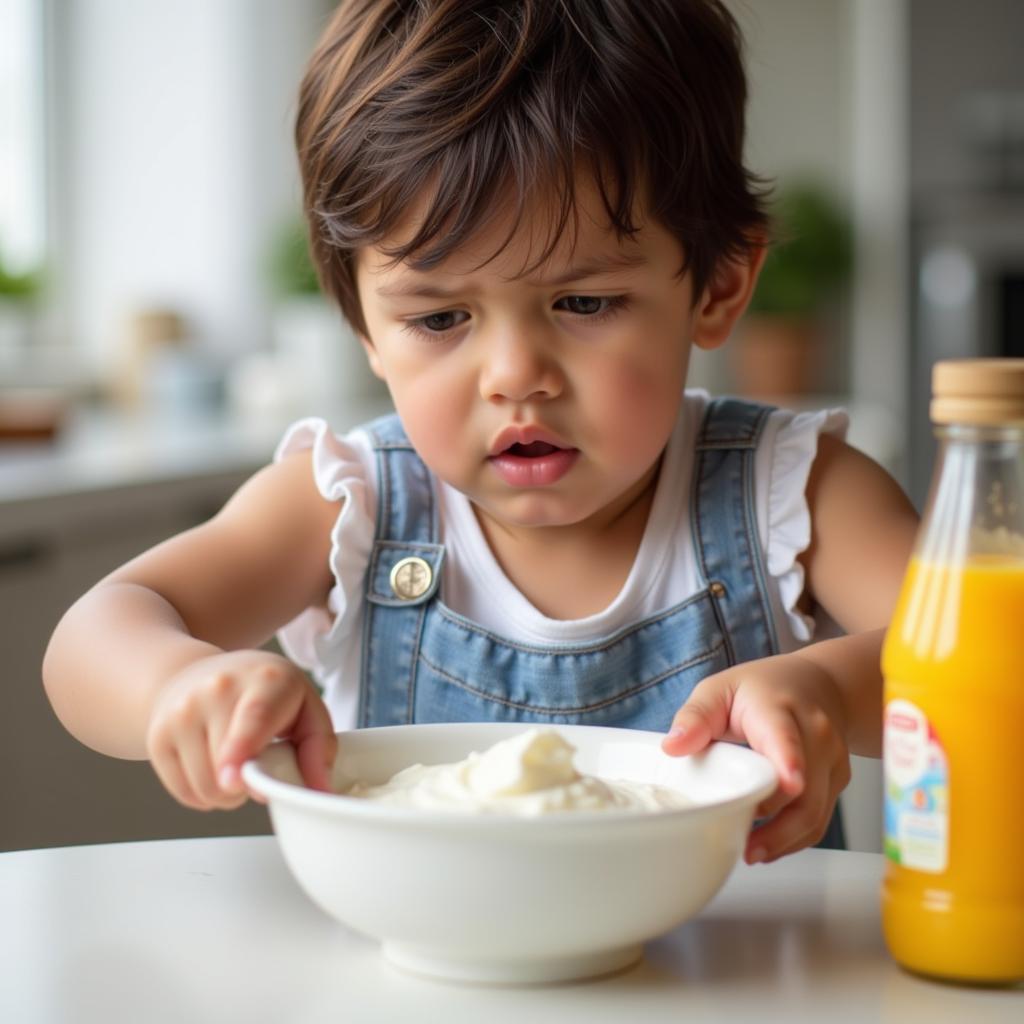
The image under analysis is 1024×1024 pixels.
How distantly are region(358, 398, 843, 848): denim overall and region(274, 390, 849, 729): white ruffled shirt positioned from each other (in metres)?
0.01

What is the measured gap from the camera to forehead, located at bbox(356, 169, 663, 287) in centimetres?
94

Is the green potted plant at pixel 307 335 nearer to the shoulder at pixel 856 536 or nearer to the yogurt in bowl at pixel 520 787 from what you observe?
the shoulder at pixel 856 536

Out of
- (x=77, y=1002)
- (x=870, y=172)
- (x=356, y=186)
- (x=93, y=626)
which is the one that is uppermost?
(x=870, y=172)

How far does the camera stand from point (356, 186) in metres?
1.02

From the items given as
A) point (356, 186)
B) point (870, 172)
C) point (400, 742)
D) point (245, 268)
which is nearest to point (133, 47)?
point (245, 268)

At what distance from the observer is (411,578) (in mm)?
1176

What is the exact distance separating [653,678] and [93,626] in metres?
0.45

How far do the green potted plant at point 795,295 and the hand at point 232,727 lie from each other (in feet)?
11.8

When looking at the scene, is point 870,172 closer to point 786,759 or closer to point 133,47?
point 133,47

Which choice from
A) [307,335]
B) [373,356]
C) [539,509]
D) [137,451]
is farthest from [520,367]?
[307,335]

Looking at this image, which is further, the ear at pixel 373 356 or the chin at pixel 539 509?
the ear at pixel 373 356

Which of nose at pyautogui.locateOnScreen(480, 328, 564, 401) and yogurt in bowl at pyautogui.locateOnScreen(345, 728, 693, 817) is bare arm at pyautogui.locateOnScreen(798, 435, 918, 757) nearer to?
nose at pyautogui.locateOnScreen(480, 328, 564, 401)

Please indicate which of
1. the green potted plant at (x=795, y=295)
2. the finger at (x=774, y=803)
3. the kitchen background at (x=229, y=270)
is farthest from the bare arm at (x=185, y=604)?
the green potted plant at (x=795, y=295)

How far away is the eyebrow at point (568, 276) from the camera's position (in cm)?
95
